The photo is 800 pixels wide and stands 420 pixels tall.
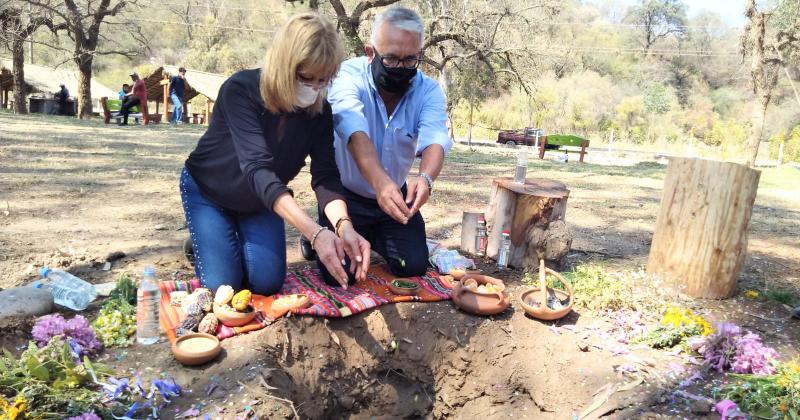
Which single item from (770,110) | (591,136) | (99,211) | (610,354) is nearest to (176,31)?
(591,136)

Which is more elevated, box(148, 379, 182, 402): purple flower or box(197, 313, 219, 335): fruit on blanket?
box(197, 313, 219, 335): fruit on blanket

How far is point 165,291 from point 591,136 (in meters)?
31.5

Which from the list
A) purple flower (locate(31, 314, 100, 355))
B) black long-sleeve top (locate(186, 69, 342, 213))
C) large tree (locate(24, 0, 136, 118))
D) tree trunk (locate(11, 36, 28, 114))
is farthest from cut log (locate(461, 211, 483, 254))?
tree trunk (locate(11, 36, 28, 114))

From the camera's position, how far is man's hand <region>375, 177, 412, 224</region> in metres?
2.93

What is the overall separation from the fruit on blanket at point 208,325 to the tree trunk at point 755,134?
16.8 metres

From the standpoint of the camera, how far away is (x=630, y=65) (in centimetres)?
4972

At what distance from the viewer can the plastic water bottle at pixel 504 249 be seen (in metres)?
4.02

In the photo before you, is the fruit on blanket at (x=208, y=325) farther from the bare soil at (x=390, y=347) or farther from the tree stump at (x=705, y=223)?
the tree stump at (x=705, y=223)

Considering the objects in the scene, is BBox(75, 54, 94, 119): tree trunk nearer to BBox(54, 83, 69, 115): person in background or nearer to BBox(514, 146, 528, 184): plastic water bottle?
BBox(54, 83, 69, 115): person in background

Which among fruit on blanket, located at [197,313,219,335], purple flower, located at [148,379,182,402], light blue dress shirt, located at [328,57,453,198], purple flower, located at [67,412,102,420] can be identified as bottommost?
purple flower, located at [148,379,182,402]

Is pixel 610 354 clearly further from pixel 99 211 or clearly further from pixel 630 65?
pixel 630 65

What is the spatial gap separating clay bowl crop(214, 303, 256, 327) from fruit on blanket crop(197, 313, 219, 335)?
0.11ft

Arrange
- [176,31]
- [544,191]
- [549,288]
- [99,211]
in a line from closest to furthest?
[549,288] → [544,191] → [99,211] → [176,31]

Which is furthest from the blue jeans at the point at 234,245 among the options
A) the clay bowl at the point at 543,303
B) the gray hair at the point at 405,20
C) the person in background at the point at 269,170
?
the clay bowl at the point at 543,303
